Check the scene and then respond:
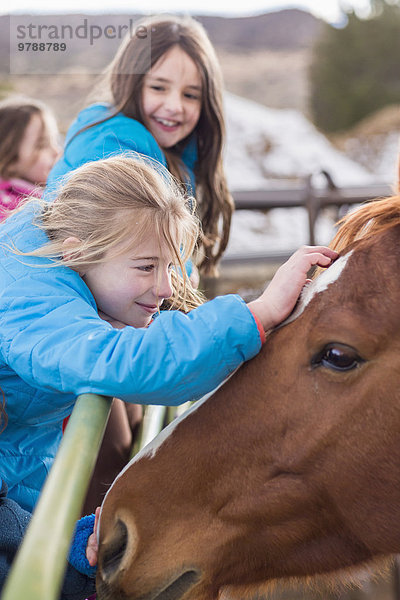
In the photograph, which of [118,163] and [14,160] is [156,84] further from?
[14,160]

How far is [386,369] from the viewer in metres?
1.29

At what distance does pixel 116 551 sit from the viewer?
51.0 inches

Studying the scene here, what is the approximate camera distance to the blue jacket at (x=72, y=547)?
51.6 inches

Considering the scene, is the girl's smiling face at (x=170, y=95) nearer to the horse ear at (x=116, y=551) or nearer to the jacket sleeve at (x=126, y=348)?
the jacket sleeve at (x=126, y=348)

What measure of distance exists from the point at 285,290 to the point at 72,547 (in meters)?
0.69

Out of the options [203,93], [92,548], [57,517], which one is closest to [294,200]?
[203,93]

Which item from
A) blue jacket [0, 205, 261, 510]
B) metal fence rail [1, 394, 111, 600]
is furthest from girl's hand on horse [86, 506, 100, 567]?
metal fence rail [1, 394, 111, 600]

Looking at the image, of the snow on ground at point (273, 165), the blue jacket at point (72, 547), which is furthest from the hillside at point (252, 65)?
the blue jacket at point (72, 547)

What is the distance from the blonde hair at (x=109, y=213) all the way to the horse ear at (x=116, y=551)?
1.80ft

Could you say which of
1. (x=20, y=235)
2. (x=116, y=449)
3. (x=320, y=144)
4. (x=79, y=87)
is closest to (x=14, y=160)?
(x=116, y=449)

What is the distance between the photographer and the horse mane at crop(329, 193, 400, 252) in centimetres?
146

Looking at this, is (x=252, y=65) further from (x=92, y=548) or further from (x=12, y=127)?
(x=92, y=548)

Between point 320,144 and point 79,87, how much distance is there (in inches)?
388

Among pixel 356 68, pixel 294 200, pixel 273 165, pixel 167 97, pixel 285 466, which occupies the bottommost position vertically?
pixel 356 68
